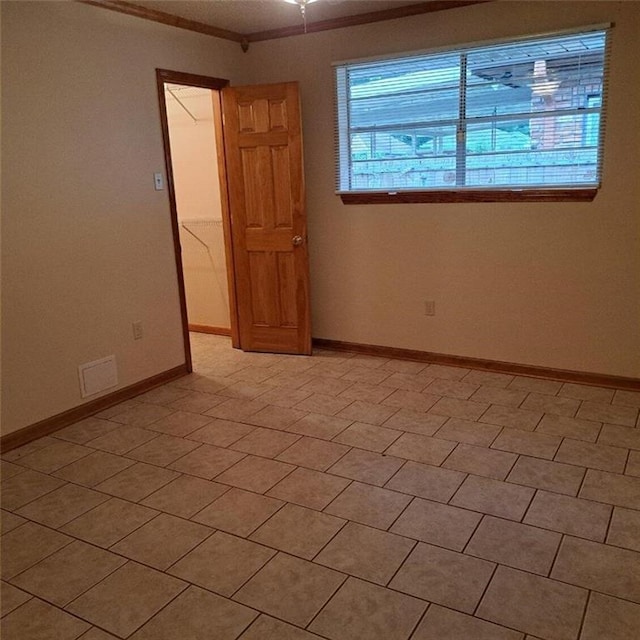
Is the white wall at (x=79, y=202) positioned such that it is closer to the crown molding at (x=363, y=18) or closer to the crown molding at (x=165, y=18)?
the crown molding at (x=165, y=18)

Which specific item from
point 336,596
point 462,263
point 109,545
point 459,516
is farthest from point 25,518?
point 462,263

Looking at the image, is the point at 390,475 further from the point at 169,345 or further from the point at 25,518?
the point at 169,345

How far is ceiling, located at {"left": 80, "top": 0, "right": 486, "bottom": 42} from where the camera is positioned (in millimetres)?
3688

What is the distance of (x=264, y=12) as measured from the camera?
394 centimetres

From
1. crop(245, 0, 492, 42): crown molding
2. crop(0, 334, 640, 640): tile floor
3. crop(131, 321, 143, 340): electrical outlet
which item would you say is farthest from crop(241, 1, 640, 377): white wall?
crop(131, 321, 143, 340): electrical outlet

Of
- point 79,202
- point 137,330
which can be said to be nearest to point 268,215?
point 137,330

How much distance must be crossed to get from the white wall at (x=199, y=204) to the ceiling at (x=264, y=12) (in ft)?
2.61

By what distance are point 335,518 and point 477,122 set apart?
2741 millimetres

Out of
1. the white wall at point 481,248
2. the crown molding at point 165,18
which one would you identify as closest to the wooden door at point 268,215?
the white wall at point 481,248

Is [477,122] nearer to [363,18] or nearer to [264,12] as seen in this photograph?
[363,18]

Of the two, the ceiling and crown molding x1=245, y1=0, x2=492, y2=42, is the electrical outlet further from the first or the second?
crown molding x1=245, y1=0, x2=492, y2=42

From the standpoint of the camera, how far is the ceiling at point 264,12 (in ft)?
12.1

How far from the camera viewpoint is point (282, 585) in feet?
6.82

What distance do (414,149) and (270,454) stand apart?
239cm
